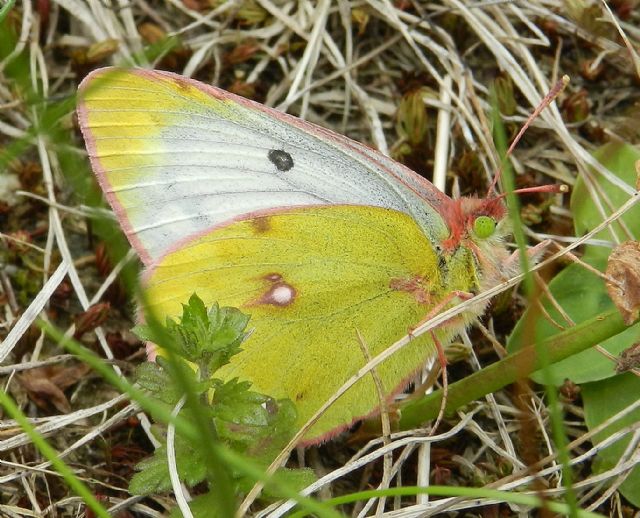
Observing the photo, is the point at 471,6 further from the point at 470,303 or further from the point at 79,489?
the point at 79,489

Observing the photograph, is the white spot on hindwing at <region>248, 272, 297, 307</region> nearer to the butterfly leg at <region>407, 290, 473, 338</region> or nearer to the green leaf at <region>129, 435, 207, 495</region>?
the butterfly leg at <region>407, 290, 473, 338</region>

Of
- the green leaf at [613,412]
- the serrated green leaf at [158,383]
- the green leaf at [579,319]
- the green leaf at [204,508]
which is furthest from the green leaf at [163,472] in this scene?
the green leaf at [613,412]

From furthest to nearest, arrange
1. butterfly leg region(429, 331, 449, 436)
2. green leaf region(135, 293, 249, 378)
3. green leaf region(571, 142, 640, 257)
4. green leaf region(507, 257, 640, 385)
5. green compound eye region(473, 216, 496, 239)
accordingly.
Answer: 1. green leaf region(571, 142, 640, 257)
2. green leaf region(507, 257, 640, 385)
3. green compound eye region(473, 216, 496, 239)
4. butterfly leg region(429, 331, 449, 436)
5. green leaf region(135, 293, 249, 378)

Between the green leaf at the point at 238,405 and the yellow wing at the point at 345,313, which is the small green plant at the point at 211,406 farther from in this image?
the yellow wing at the point at 345,313

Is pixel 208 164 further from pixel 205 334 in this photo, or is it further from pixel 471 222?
pixel 471 222

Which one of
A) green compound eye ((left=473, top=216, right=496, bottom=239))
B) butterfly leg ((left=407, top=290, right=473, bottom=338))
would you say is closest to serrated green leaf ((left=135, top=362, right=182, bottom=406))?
butterfly leg ((left=407, top=290, right=473, bottom=338))

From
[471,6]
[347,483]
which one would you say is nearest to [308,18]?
[471,6]
